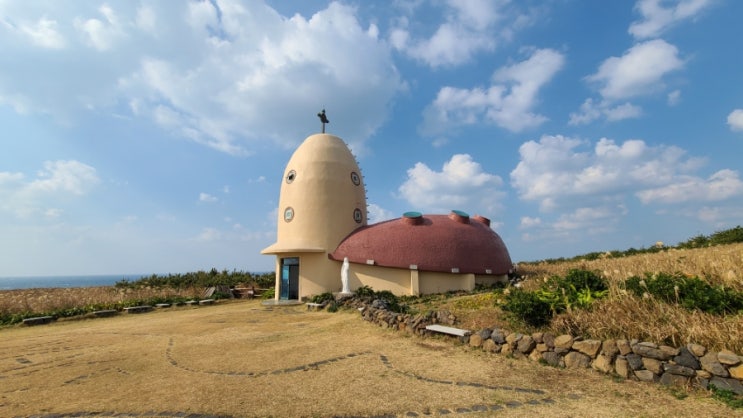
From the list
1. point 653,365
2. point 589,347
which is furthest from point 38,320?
point 653,365

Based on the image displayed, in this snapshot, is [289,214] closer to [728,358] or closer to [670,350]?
[670,350]

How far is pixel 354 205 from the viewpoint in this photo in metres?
20.2

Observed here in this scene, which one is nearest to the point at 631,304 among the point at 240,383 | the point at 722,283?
the point at 722,283

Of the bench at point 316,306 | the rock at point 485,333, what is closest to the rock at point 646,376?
the rock at point 485,333

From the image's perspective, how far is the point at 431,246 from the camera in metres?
16.9

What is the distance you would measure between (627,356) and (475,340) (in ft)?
9.04

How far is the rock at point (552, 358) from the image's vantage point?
21.6ft

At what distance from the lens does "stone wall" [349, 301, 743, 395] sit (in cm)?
504

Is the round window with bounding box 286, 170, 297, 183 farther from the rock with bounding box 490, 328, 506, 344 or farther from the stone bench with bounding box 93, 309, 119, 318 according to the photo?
the rock with bounding box 490, 328, 506, 344

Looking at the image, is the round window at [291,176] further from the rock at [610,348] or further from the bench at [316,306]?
the rock at [610,348]

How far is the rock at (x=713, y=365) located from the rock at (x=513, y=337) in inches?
106

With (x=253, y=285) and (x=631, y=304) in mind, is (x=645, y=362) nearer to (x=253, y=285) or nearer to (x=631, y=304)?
(x=631, y=304)

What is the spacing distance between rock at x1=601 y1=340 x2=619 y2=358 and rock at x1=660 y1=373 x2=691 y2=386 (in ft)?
2.17

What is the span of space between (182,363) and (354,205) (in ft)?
43.7
